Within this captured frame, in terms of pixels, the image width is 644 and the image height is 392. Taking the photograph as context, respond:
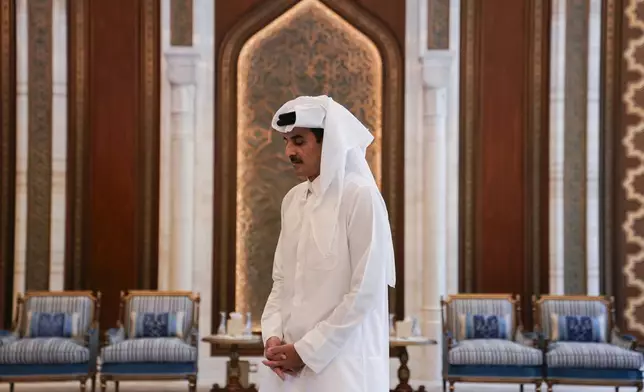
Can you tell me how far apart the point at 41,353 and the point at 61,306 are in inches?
26.2

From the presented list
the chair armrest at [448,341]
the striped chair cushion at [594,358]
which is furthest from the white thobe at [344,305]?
the striped chair cushion at [594,358]

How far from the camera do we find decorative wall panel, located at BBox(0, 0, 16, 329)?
8.21m

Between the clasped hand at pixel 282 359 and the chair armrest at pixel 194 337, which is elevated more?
the clasped hand at pixel 282 359

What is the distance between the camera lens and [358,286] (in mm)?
2684

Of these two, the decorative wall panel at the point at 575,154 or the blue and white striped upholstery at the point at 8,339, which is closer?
the blue and white striped upholstery at the point at 8,339

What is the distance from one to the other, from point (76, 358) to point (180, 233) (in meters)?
1.71

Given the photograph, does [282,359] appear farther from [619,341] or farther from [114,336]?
[619,341]

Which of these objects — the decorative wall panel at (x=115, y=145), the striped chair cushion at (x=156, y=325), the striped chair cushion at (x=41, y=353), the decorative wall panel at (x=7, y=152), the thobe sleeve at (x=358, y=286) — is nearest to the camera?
the thobe sleeve at (x=358, y=286)

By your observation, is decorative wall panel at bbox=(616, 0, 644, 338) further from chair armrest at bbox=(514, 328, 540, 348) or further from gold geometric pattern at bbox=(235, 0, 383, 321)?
gold geometric pattern at bbox=(235, 0, 383, 321)

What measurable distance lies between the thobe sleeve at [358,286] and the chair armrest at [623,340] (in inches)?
192

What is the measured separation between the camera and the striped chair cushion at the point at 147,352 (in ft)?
22.6

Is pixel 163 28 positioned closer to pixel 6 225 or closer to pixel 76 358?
pixel 6 225

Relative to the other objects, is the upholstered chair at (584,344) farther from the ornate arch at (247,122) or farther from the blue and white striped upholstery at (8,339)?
the blue and white striped upholstery at (8,339)

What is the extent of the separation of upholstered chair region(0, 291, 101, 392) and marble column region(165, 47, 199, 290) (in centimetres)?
94
